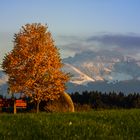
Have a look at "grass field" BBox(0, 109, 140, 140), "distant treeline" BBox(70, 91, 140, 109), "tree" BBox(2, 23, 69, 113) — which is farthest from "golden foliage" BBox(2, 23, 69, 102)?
"grass field" BBox(0, 109, 140, 140)

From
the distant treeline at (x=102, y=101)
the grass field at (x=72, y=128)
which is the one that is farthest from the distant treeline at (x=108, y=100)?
the grass field at (x=72, y=128)

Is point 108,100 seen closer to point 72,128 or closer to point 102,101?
point 102,101

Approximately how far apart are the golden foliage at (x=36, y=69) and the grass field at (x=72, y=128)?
1648 inches

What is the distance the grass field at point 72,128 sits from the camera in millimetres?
19328

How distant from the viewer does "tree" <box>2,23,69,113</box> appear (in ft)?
218

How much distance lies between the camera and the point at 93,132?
20.1 metres

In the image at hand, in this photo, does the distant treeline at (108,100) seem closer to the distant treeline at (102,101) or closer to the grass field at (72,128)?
the distant treeline at (102,101)

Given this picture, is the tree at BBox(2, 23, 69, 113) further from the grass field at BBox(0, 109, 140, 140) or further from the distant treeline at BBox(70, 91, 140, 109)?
the grass field at BBox(0, 109, 140, 140)

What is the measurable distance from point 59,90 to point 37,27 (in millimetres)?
9341

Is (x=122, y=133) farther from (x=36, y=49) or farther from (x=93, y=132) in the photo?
(x=36, y=49)

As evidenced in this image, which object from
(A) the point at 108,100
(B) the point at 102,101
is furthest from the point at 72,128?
(A) the point at 108,100

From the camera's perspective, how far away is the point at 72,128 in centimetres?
2073

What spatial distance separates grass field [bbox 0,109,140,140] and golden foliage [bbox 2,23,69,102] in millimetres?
41870

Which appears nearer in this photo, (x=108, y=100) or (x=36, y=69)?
(x=36, y=69)
